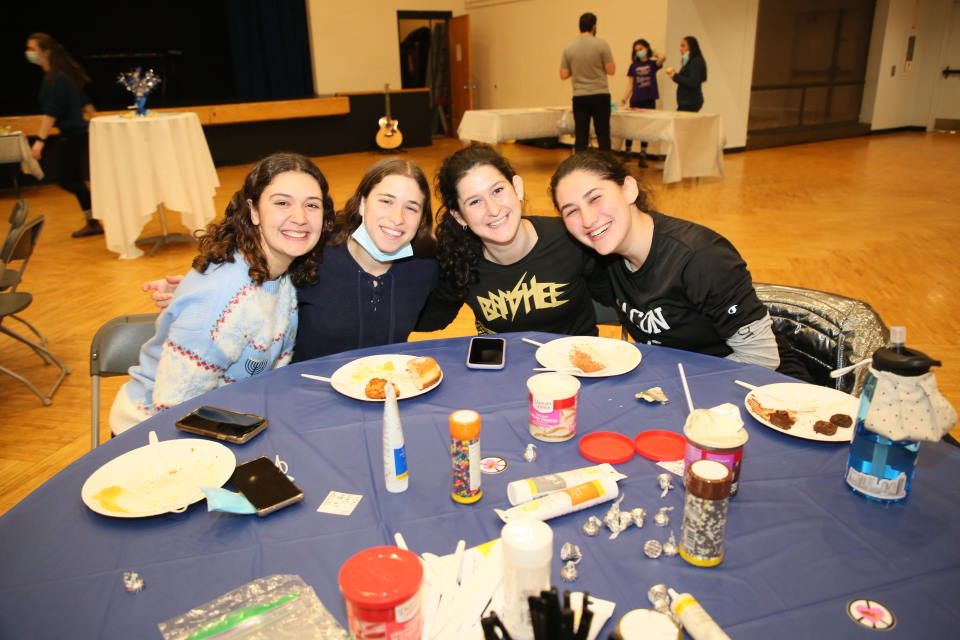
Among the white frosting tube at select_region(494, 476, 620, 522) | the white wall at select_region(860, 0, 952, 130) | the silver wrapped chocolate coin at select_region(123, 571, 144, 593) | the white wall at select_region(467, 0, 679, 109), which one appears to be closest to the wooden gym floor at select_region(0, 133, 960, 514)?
the white frosting tube at select_region(494, 476, 620, 522)

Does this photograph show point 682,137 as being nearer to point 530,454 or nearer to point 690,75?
point 690,75

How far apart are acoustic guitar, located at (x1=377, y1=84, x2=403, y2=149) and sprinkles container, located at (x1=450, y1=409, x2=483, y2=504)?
11.1 meters

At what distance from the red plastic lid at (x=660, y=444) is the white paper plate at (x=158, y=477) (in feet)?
2.94

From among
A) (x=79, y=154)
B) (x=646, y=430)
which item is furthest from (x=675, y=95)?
(x=646, y=430)

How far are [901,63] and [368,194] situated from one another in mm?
14457

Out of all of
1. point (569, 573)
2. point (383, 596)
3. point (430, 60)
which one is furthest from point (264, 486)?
point (430, 60)

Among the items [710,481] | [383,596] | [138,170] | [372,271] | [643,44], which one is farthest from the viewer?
[643,44]

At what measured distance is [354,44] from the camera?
12047 millimetres

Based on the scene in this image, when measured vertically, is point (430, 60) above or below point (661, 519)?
above

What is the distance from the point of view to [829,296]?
7.07 feet

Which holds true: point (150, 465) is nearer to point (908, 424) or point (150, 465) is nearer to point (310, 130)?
point (908, 424)

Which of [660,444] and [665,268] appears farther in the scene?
[665,268]

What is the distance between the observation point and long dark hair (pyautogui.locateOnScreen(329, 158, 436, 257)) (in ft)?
7.38

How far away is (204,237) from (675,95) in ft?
31.8
